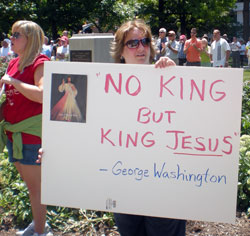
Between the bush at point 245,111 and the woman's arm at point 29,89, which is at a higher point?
the woman's arm at point 29,89

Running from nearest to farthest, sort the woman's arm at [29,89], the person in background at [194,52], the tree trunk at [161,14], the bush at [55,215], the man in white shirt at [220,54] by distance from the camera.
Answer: the woman's arm at [29,89] < the bush at [55,215] < the man in white shirt at [220,54] < the person in background at [194,52] < the tree trunk at [161,14]

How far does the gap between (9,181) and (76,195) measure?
79.6 inches

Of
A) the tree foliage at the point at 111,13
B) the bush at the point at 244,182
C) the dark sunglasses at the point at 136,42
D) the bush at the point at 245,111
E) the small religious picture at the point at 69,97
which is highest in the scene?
the tree foliage at the point at 111,13

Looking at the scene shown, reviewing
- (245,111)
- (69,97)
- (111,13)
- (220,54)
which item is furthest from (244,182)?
(111,13)

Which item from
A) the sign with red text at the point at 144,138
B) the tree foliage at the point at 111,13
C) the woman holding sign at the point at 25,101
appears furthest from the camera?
the tree foliage at the point at 111,13

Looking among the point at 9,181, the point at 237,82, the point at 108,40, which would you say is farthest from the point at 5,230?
the point at 108,40

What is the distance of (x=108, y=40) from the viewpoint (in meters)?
6.75

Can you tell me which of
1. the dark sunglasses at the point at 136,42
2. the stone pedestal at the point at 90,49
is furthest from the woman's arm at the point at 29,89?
the stone pedestal at the point at 90,49

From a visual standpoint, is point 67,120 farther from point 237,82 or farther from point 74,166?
point 237,82

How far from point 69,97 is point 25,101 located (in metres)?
0.81

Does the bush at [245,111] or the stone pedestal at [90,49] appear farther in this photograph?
the stone pedestal at [90,49]

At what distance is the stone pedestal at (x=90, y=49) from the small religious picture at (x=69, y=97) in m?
4.39

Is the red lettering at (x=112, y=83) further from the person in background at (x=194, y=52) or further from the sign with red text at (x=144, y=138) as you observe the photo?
the person in background at (x=194, y=52)

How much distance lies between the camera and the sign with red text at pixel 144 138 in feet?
6.86
